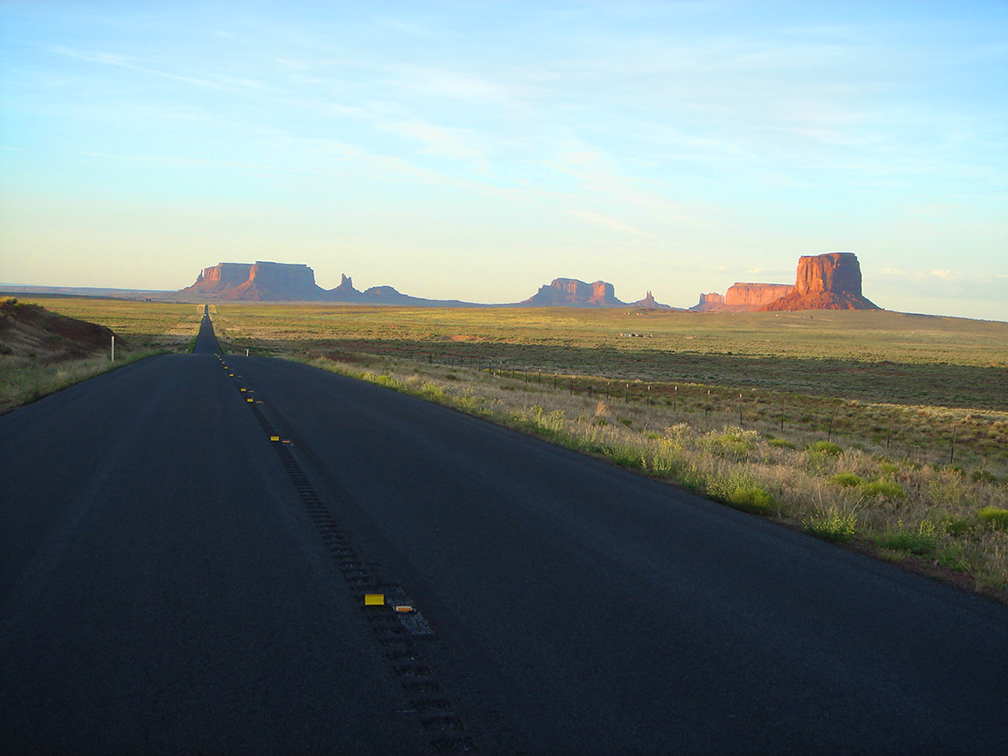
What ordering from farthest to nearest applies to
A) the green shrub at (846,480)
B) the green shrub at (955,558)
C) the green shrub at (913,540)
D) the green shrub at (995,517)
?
the green shrub at (846,480), the green shrub at (995,517), the green shrub at (913,540), the green shrub at (955,558)

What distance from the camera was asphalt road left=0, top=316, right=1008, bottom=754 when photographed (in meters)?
3.62

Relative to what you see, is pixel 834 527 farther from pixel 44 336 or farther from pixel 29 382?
pixel 44 336

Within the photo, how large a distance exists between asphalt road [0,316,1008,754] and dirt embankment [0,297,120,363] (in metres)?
33.4

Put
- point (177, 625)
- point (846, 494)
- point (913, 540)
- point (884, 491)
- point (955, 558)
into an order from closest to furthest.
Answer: point (177, 625) → point (955, 558) → point (913, 540) → point (846, 494) → point (884, 491)

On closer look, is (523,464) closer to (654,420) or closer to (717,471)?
(717,471)

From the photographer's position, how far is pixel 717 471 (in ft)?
35.6

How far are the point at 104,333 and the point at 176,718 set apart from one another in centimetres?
5759

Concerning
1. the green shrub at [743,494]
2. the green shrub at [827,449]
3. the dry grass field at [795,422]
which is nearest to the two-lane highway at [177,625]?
the green shrub at [743,494]

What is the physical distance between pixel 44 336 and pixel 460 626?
47.2m

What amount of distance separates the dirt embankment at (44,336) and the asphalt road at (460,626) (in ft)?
110

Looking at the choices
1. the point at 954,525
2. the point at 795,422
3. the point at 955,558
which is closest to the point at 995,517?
the point at 954,525

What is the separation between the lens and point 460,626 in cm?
480

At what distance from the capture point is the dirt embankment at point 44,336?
3788 cm

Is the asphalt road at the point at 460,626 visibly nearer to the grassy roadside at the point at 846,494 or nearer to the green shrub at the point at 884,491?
the grassy roadside at the point at 846,494
